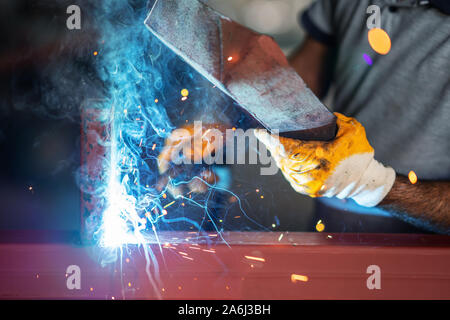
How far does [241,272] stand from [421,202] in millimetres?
808

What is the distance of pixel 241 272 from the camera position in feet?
2.74

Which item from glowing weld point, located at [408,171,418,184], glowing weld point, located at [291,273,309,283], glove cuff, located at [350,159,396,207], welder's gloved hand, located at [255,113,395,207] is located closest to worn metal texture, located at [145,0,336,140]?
welder's gloved hand, located at [255,113,395,207]

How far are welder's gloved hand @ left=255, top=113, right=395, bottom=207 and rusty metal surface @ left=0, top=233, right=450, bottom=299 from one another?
23 centimetres

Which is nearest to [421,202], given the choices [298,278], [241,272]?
[298,278]

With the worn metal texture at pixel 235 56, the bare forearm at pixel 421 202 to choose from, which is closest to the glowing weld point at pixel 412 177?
the bare forearm at pixel 421 202

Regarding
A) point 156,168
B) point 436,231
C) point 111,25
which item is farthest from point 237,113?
point 436,231

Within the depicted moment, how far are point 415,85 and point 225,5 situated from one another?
1.22 m

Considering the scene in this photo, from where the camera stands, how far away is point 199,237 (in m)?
0.92

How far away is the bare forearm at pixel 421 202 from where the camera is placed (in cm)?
110

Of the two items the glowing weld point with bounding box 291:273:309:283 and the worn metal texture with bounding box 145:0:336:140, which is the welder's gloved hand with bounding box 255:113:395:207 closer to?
the worn metal texture with bounding box 145:0:336:140

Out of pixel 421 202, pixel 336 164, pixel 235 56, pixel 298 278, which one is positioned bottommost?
pixel 298 278

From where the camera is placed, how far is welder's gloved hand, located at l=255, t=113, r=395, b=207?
3.13ft

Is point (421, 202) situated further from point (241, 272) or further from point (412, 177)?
point (241, 272)
